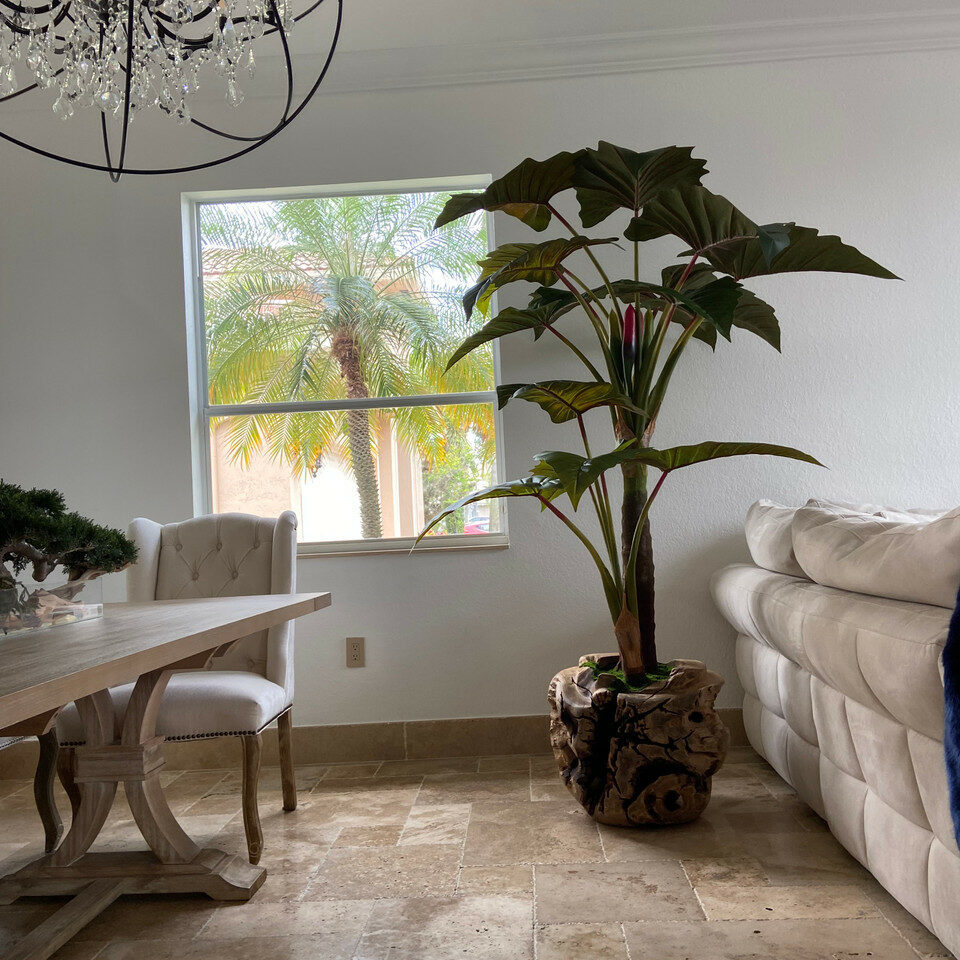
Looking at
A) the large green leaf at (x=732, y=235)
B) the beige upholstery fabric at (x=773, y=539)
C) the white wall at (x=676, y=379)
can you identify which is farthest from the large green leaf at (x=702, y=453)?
the white wall at (x=676, y=379)

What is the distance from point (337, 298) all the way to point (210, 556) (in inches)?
46.4

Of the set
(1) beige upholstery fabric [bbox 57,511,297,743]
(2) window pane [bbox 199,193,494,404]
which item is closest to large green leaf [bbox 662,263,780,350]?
(2) window pane [bbox 199,193,494,404]

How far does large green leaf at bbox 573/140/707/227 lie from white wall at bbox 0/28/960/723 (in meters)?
1.04

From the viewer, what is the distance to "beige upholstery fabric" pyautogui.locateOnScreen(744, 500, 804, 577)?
2.44m

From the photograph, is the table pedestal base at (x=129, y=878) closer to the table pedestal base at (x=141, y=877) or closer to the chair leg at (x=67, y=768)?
the table pedestal base at (x=141, y=877)

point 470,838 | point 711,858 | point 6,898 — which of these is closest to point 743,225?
point 711,858

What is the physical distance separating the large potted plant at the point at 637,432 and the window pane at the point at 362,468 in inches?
34.5

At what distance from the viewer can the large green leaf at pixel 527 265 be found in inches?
98.2

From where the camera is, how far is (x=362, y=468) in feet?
11.5

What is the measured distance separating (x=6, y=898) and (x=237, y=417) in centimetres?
190

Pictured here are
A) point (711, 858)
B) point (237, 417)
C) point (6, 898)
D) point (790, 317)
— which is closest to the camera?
point (6, 898)

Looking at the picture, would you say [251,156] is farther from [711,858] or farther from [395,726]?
[711,858]

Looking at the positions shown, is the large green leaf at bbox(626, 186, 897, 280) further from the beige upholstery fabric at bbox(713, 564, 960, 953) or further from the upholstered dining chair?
the upholstered dining chair

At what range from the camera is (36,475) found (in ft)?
11.5
